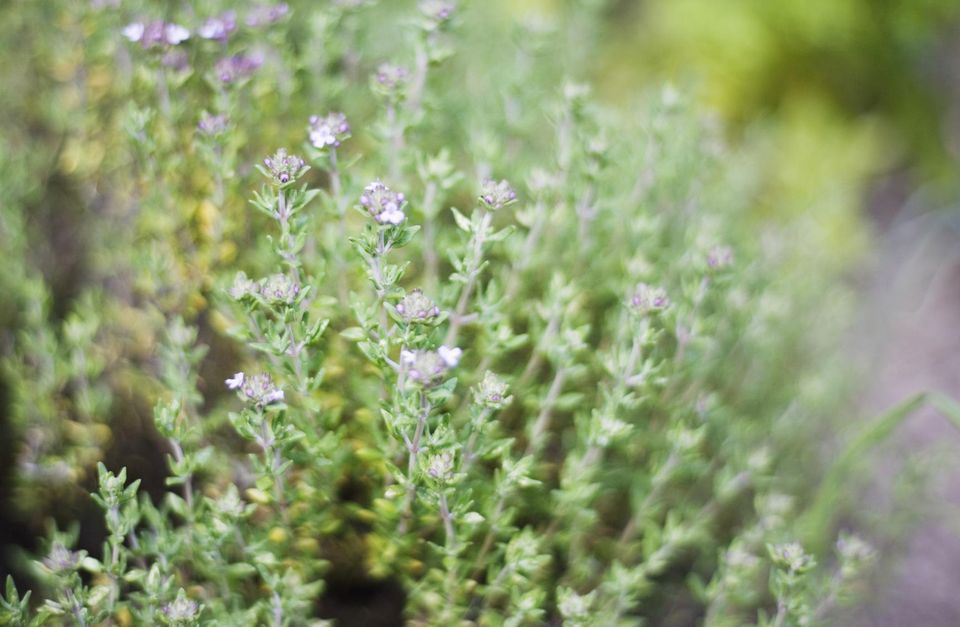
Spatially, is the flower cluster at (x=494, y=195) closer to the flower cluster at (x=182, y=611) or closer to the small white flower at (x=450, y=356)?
the small white flower at (x=450, y=356)

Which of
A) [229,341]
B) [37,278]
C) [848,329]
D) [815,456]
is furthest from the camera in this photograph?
[848,329]

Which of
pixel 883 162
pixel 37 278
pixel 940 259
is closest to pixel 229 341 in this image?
pixel 37 278

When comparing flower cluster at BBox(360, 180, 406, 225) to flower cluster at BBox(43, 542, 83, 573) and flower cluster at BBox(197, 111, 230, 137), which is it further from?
flower cluster at BBox(43, 542, 83, 573)

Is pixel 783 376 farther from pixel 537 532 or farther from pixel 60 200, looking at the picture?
pixel 60 200

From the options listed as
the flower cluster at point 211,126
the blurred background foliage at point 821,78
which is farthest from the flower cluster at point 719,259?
the blurred background foliage at point 821,78

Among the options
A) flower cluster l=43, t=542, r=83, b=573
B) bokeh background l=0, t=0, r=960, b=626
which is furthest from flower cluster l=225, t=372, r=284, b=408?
bokeh background l=0, t=0, r=960, b=626
